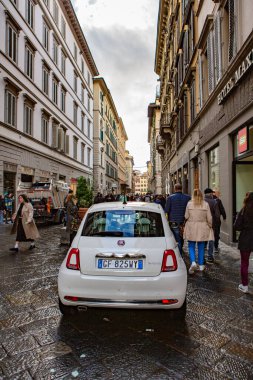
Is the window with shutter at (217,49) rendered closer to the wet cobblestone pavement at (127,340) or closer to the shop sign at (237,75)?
the shop sign at (237,75)

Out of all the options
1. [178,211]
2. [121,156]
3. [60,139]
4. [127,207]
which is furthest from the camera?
[121,156]

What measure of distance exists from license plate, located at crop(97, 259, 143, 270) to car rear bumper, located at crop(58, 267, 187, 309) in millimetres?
120

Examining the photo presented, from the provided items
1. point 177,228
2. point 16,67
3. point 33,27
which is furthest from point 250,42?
point 33,27

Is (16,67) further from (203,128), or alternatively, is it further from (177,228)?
(177,228)

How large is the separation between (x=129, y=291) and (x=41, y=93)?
21.6 metres

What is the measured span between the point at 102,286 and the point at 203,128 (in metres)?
10.9

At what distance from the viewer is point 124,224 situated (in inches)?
150

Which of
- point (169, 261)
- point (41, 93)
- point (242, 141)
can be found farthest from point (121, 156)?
point (169, 261)

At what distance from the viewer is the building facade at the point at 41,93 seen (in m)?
17.0

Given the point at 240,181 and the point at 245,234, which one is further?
the point at 240,181

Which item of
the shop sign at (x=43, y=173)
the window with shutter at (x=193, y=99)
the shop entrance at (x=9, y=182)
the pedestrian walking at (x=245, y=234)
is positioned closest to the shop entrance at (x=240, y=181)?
the pedestrian walking at (x=245, y=234)

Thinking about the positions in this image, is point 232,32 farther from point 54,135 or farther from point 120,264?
point 54,135

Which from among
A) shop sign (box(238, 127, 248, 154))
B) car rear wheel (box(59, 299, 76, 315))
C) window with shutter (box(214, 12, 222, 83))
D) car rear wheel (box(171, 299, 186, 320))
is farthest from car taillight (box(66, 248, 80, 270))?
window with shutter (box(214, 12, 222, 83))

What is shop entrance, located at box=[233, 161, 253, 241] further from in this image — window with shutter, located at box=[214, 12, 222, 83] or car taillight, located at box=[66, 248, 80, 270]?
car taillight, located at box=[66, 248, 80, 270]
